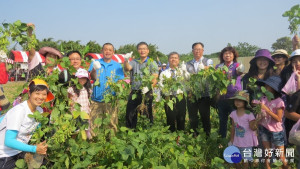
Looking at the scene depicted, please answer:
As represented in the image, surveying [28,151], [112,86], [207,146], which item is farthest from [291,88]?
[28,151]

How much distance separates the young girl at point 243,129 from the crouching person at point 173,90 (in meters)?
0.75

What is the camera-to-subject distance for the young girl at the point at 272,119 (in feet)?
9.31

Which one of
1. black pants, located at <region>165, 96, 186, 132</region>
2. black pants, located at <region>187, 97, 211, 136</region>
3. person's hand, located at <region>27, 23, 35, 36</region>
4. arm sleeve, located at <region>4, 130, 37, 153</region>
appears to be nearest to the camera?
arm sleeve, located at <region>4, 130, 37, 153</region>

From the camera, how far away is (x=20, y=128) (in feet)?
7.52

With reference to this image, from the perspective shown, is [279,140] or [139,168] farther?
[279,140]

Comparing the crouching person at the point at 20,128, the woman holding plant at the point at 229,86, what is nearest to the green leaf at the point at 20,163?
the crouching person at the point at 20,128

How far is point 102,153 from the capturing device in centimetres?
287

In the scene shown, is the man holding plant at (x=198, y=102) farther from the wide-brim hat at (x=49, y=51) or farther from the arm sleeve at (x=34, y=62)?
the arm sleeve at (x=34, y=62)

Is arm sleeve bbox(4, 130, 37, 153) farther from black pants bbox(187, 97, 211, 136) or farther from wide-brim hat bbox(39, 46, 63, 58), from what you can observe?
black pants bbox(187, 97, 211, 136)

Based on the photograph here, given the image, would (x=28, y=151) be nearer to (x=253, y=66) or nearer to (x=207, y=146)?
(x=207, y=146)

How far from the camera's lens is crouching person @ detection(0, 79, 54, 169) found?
218cm

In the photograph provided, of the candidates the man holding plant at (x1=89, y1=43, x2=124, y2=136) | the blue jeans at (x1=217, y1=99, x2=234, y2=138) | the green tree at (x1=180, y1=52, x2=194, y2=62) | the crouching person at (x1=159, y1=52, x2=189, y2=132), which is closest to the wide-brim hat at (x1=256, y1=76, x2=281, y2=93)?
the blue jeans at (x1=217, y1=99, x2=234, y2=138)

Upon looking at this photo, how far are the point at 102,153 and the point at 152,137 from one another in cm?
66

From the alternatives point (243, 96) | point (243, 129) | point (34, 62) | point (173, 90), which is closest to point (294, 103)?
point (243, 96)
